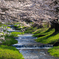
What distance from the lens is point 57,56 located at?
14.0 metres

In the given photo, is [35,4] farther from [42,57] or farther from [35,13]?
[42,57]

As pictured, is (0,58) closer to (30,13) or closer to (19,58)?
(19,58)

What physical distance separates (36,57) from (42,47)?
211 inches

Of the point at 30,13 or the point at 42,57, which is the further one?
the point at 30,13

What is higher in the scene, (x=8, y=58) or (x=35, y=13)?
(x=35, y=13)

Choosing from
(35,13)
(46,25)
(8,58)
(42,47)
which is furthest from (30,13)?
(46,25)

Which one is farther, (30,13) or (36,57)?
(30,13)

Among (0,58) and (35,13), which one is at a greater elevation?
(35,13)

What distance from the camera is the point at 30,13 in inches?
640

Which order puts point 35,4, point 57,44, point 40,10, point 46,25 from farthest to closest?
point 46,25
point 57,44
point 40,10
point 35,4

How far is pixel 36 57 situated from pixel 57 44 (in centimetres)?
515

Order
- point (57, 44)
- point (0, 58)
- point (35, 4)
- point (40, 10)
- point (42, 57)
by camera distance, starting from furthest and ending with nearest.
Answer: point (57, 44) < point (40, 10) < point (35, 4) < point (42, 57) < point (0, 58)

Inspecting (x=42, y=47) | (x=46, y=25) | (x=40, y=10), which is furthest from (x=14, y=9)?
(x=46, y=25)

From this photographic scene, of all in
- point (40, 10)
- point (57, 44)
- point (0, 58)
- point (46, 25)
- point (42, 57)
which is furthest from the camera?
point (46, 25)
